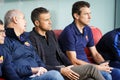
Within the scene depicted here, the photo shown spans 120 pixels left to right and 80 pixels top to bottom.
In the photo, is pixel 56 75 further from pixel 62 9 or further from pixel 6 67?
pixel 62 9

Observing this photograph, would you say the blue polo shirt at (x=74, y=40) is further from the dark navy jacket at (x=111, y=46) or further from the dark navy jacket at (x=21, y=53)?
the dark navy jacket at (x=21, y=53)

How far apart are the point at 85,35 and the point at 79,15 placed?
26cm

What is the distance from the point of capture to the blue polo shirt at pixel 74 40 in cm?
434

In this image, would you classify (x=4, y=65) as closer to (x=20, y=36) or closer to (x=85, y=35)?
(x=20, y=36)

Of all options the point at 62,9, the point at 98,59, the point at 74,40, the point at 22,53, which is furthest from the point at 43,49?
the point at 62,9

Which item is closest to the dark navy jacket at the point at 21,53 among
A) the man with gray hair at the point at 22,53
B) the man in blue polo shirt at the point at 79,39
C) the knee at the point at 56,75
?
the man with gray hair at the point at 22,53

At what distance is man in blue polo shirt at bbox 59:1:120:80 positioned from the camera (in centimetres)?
432

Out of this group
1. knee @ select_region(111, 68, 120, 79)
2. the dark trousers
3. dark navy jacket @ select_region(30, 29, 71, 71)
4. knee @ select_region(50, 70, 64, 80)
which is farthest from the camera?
knee @ select_region(111, 68, 120, 79)

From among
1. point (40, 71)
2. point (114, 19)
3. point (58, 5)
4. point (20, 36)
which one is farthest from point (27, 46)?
point (114, 19)

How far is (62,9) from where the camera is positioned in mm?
5477

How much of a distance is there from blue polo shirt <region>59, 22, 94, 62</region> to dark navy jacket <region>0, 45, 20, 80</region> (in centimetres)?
101

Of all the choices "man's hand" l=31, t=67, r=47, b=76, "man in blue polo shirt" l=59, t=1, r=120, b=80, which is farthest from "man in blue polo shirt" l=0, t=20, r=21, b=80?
"man in blue polo shirt" l=59, t=1, r=120, b=80

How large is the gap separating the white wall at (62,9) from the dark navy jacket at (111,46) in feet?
3.38

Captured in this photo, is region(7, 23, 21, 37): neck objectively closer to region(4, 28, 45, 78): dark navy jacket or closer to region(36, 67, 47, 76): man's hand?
region(4, 28, 45, 78): dark navy jacket
